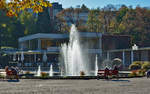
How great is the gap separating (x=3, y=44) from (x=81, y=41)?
2622 centimetres

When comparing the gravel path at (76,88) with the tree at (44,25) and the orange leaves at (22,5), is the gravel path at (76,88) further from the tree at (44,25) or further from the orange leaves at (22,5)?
the tree at (44,25)

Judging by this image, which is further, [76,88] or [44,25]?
[44,25]

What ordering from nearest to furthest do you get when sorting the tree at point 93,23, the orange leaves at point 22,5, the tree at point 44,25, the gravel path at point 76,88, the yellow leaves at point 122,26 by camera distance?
the orange leaves at point 22,5
the gravel path at point 76,88
the yellow leaves at point 122,26
the tree at point 93,23
the tree at point 44,25

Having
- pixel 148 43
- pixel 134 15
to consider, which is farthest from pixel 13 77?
pixel 134 15

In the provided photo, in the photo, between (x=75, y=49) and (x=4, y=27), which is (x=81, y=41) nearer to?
(x=4, y=27)

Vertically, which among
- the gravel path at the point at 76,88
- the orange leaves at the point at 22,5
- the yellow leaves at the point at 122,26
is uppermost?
Answer: the yellow leaves at the point at 122,26

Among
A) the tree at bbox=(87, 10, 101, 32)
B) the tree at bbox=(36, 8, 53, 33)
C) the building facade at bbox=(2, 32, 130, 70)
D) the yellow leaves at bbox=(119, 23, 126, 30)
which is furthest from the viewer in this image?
the tree at bbox=(36, 8, 53, 33)

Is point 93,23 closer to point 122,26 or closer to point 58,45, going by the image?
point 122,26

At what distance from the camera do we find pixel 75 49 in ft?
111

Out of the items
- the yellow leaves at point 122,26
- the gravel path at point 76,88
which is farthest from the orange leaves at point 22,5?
the yellow leaves at point 122,26

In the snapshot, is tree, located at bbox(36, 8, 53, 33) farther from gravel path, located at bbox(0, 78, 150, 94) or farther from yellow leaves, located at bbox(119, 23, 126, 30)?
gravel path, located at bbox(0, 78, 150, 94)

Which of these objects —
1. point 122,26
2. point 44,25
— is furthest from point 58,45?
point 44,25

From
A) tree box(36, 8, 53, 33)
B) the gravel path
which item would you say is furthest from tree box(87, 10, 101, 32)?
the gravel path

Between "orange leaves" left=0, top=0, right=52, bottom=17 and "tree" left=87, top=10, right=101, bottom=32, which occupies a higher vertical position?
"tree" left=87, top=10, right=101, bottom=32
